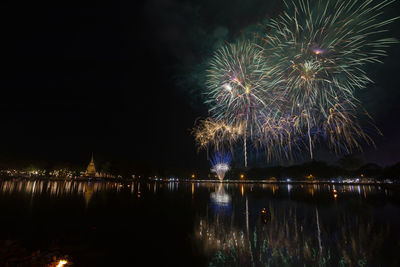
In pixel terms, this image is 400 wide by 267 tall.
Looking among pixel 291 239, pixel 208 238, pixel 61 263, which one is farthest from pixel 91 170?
pixel 291 239

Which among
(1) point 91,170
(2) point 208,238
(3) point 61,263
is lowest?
(2) point 208,238

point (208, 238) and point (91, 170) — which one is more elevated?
point (91, 170)

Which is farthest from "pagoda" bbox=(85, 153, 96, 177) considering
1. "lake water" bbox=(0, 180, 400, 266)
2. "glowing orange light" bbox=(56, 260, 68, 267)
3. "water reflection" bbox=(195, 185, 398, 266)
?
"glowing orange light" bbox=(56, 260, 68, 267)

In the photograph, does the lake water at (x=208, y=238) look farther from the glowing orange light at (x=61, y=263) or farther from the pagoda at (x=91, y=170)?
the pagoda at (x=91, y=170)

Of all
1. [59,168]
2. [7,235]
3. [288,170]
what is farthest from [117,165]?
[7,235]

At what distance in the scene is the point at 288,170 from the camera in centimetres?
16950

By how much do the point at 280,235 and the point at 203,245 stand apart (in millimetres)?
4677

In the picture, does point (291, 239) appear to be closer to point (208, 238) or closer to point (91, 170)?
point (208, 238)

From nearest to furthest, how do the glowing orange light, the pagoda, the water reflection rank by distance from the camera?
the glowing orange light, the water reflection, the pagoda

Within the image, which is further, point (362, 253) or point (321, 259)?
point (362, 253)

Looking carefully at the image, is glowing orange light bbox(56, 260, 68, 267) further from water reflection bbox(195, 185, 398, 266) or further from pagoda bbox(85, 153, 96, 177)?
pagoda bbox(85, 153, 96, 177)

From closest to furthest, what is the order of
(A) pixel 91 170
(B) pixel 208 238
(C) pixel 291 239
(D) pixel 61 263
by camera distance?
1. (D) pixel 61 263
2. (C) pixel 291 239
3. (B) pixel 208 238
4. (A) pixel 91 170

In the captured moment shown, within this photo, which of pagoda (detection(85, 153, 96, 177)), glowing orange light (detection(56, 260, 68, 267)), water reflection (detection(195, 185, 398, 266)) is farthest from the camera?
pagoda (detection(85, 153, 96, 177))

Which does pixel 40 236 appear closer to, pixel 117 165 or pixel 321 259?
pixel 321 259
